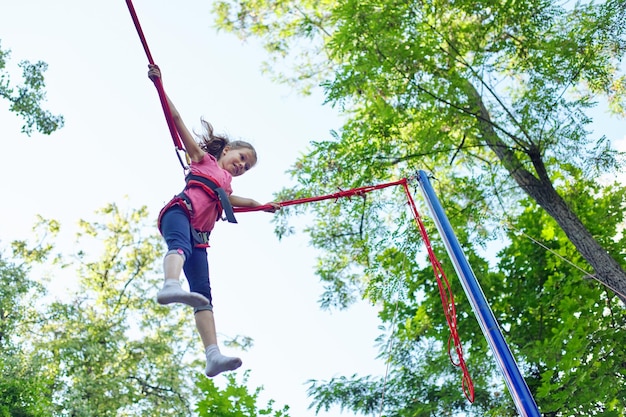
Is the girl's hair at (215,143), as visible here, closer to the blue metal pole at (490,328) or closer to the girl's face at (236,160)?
the girl's face at (236,160)

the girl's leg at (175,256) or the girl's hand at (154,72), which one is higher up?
the girl's hand at (154,72)

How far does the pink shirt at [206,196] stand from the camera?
292cm

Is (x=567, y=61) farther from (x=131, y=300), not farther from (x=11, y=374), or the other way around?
(x=131, y=300)

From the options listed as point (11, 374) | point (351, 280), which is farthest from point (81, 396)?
point (351, 280)

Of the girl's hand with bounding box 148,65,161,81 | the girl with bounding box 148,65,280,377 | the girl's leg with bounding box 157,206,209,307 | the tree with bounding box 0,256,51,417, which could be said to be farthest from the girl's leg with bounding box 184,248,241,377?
the tree with bounding box 0,256,51,417

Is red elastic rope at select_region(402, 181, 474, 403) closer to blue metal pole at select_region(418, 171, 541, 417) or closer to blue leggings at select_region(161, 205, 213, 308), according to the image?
blue metal pole at select_region(418, 171, 541, 417)

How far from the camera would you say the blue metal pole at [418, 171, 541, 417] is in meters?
2.46

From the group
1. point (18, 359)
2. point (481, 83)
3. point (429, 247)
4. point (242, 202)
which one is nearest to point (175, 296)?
point (242, 202)

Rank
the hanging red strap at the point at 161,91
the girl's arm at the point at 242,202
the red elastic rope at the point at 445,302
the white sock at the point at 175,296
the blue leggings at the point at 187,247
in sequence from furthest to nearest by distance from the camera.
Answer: the girl's arm at the point at 242,202 → the red elastic rope at the point at 445,302 → the hanging red strap at the point at 161,91 → the blue leggings at the point at 187,247 → the white sock at the point at 175,296

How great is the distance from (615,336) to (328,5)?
555cm

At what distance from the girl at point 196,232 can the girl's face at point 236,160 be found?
0.03m

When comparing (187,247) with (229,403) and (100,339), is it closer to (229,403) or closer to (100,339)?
(229,403)

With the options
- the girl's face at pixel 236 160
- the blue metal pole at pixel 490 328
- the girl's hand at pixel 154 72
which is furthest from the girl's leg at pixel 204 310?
the blue metal pole at pixel 490 328

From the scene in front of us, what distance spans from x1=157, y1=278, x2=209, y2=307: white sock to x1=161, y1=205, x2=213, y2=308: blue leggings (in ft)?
0.72
